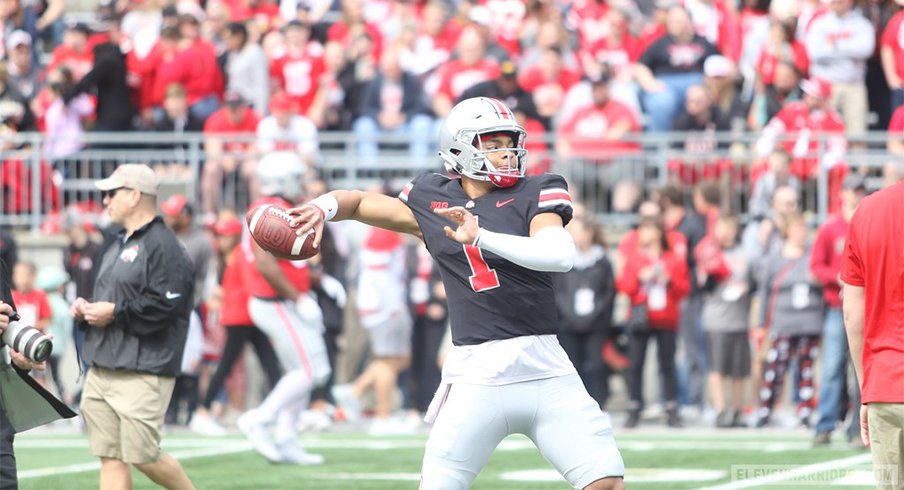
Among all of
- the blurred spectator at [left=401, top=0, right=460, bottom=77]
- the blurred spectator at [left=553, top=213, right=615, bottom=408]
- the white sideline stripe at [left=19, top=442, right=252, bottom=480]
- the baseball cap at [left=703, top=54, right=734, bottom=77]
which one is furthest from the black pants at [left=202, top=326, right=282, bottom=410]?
the baseball cap at [left=703, top=54, right=734, bottom=77]

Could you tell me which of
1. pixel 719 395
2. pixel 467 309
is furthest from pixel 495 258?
pixel 719 395

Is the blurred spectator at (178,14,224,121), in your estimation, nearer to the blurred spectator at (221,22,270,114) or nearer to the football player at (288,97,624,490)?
the blurred spectator at (221,22,270,114)

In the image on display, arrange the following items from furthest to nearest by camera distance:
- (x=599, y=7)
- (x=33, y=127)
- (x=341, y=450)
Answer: (x=599, y=7) < (x=33, y=127) < (x=341, y=450)

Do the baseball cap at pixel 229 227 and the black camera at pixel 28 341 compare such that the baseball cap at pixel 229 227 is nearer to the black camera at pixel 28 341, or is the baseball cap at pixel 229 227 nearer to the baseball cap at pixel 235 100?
the baseball cap at pixel 235 100

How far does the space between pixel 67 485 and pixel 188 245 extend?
5.48 metres

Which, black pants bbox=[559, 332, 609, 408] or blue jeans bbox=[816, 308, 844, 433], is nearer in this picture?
blue jeans bbox=[816, 308, 844, 433]

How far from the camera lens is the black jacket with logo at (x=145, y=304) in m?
8.68

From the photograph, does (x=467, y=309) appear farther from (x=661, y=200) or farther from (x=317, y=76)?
(x=317, y=76)

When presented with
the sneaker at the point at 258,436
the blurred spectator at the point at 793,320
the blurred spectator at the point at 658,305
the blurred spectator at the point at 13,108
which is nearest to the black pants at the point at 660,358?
the blurred spectator at the point at 658,305

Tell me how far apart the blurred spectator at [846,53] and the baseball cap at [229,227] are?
6466 millimetres

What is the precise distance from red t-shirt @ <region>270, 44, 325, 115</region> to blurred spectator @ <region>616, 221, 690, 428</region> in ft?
17.1

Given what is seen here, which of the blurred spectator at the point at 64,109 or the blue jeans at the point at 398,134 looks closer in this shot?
the blue jeans at the point at 398,134

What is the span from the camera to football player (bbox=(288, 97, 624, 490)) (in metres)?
6.54

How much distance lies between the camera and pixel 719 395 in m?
15.1
